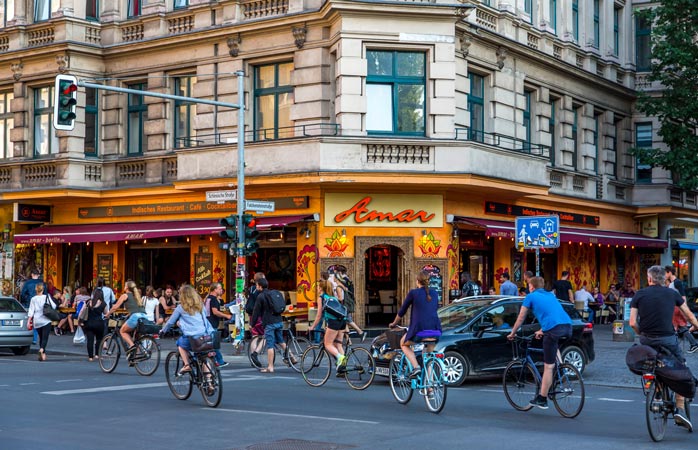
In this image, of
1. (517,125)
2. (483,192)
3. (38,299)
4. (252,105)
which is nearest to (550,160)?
(517,125)

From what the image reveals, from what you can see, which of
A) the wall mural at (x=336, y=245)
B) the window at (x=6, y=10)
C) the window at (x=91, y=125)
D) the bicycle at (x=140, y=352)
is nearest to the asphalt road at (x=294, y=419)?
the bicycle at (x=140, y=352)

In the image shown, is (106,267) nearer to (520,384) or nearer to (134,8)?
(134,8)

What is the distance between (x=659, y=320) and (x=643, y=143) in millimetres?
28956

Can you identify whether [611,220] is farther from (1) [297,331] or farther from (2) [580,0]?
(1) [297,331]

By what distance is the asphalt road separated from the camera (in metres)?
11.1

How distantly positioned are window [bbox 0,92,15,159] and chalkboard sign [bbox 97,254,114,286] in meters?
4.44

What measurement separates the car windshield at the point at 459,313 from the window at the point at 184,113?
46.5ft

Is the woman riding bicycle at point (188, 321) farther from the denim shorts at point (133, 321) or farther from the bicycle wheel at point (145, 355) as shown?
the denim shorts at point (133, 321)

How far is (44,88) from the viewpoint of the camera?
32.7 m

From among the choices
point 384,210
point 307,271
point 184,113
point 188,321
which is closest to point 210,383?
point 188,321

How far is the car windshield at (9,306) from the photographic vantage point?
79.6ft

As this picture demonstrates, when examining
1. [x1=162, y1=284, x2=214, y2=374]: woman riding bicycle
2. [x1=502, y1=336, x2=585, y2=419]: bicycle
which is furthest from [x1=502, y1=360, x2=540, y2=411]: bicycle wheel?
[x1=162, y1=284, x2=214, y2=374]: woman riding bicycle

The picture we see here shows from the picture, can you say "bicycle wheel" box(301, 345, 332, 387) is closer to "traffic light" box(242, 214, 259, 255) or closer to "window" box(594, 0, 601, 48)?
"traffic light" box(242, 214, 259, 255)

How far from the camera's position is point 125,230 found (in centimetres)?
3094
